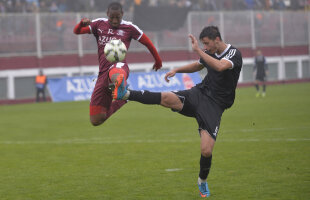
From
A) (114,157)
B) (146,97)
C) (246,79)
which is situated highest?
(146,97)

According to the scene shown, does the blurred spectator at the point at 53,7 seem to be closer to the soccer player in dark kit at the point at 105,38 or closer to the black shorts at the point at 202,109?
the soccer player in dark kit at the point at 105,38

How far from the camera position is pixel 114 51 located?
341 inches

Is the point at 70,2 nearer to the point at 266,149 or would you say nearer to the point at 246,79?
the point at 246,79

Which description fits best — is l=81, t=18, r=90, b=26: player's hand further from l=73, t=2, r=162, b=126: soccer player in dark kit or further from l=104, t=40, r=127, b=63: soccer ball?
l=104, t=40, r=127, b=63: soccer ball

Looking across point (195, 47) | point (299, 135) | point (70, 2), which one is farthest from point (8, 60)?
point (195, 47)

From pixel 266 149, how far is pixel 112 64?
4.33 meters

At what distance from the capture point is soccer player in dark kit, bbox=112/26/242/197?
781cm

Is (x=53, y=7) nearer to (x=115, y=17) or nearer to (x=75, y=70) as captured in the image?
(x=75, y=70)

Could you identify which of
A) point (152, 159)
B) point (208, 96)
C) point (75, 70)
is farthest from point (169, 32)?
point (208, 96)

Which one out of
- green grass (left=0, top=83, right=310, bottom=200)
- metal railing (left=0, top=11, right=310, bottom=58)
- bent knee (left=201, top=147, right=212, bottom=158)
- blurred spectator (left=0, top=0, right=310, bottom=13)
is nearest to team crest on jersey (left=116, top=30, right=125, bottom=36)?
green grass (left=0, top=83, right=310, bottom=200)

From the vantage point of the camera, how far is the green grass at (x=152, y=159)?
27.0ft

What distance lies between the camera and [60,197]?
796 centimetres

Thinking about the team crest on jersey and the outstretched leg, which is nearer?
the outstretched leg

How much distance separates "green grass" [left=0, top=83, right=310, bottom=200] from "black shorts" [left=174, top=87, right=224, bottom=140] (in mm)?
934
